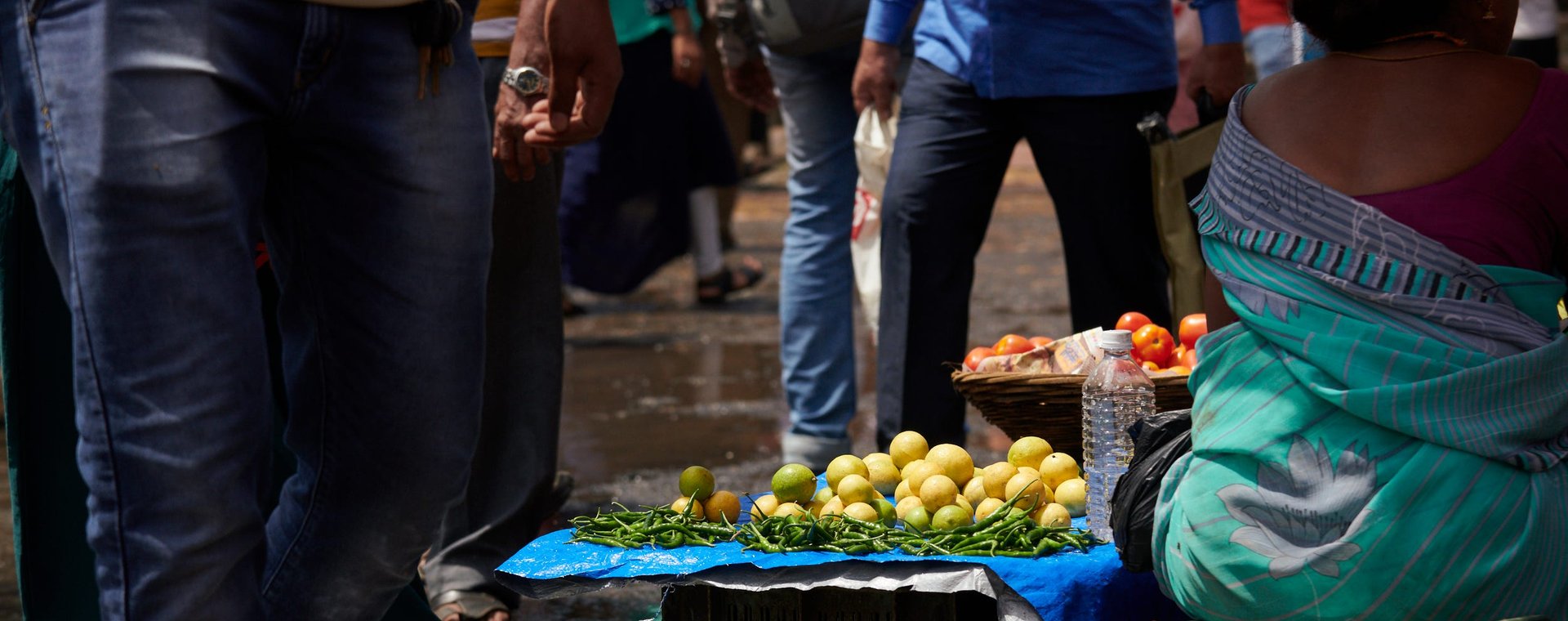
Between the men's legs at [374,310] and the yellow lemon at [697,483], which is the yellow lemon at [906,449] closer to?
the yellow lemon at [697,483]

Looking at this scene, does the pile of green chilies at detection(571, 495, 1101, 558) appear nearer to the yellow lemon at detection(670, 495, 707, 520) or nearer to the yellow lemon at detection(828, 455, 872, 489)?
the yellow lemon at detection(670, 495, 707, 520)

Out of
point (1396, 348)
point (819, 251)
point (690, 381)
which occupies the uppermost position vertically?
point (1396, 348)

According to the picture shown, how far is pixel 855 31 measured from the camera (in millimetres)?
4754

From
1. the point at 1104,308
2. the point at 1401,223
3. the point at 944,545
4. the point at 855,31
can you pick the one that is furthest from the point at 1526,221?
the point at 855,31

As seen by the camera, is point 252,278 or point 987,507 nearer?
point 252,278

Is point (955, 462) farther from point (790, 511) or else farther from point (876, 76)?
point (876, 76)

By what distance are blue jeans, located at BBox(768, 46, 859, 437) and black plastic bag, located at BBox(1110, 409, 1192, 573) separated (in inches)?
91.3

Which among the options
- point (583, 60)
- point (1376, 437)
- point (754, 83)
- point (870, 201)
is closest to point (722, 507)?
point (583, 60)

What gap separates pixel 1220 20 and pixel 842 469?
5.16 ft

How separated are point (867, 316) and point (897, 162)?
939 millimetres

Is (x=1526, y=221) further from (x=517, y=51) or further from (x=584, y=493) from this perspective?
(x=584, y=493)

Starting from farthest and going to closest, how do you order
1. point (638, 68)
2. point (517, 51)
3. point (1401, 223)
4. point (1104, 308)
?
point (638, 68), point (1104, 308), point (517, 51), point (1401, 223)

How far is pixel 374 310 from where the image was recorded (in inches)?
102

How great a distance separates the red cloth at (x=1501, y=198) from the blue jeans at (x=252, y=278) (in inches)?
52.6
